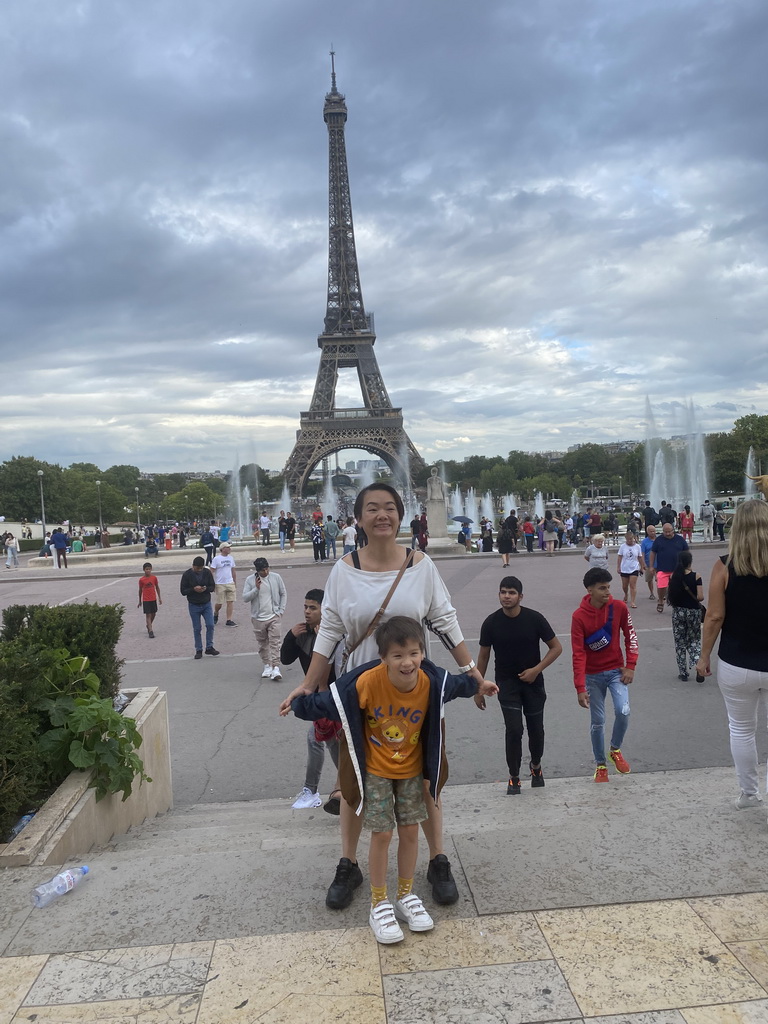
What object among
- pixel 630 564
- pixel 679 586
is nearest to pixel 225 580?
pixel 630 564

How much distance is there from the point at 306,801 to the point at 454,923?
8.11ft

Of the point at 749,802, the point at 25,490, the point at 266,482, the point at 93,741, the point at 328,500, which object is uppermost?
the point at 266,482

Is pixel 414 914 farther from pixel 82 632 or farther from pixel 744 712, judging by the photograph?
pixel 82 632

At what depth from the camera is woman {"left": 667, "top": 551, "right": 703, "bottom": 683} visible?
26.9ft

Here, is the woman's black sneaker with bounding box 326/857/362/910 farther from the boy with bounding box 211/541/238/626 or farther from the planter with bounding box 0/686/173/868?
the boy with bounding box 211/541/238/626

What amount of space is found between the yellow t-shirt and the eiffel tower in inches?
2528

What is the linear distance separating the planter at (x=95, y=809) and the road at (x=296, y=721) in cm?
62

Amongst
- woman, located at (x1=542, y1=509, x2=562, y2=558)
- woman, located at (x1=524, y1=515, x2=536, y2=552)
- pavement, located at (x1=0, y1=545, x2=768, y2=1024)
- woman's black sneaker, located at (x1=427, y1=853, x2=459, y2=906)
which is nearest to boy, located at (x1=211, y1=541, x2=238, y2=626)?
pavement, located at (x1=0, y1=545, x2=768, y2=1024)

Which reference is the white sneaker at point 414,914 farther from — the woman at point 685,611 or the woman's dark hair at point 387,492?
the woman at point 685,611

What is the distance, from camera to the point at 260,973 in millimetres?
2619

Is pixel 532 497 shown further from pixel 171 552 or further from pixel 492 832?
pixel 492 832

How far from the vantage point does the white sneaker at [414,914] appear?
9.41ft

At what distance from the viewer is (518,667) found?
5113mm

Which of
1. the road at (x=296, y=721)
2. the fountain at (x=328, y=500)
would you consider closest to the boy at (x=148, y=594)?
the road at (x=296, y=721)
